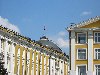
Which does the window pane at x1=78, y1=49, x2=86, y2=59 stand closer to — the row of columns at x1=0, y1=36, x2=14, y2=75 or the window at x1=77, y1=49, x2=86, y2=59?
the window at x1=77, y1=49, x2=86, y2=59

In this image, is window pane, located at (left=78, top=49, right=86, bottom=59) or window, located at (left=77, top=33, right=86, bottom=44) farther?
window, located at (left=77, top=33, right=86, bottom=44)

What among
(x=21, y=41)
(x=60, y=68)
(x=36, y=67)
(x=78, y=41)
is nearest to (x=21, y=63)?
(x=21, y=41)

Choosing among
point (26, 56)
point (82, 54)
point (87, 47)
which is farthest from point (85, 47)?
point (26, 56)

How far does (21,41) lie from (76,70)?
2024cm

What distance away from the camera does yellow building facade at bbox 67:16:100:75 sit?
6831 cm

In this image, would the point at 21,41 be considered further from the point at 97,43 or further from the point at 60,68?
the point at 60,68

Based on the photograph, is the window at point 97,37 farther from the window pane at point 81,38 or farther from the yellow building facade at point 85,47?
the window pane at point 81,38

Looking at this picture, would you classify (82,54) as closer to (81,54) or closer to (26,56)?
(81,54)

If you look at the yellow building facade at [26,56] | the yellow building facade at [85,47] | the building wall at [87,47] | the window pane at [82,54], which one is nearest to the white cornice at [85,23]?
the yellow building facade at [85,47]

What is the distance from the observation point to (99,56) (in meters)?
68.6

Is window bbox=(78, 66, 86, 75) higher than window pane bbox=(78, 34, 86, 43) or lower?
lower

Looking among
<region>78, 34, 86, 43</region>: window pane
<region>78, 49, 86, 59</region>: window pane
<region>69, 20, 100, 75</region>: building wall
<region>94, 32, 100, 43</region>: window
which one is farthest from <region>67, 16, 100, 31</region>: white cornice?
<region>78, 49, 86, 59</region>: window pane

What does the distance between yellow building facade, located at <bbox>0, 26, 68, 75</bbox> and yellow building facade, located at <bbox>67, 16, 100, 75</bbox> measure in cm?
1130

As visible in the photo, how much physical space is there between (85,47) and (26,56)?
23.0 metres
